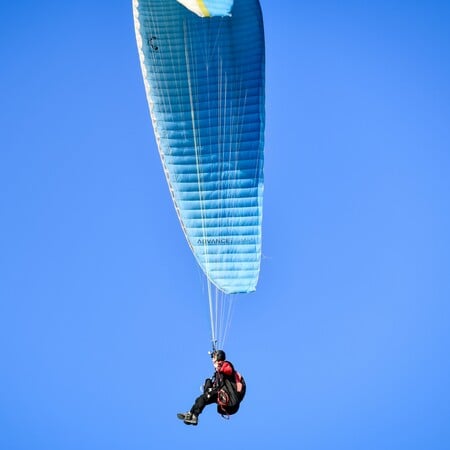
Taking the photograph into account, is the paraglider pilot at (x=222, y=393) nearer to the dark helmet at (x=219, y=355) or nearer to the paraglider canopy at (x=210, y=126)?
the dark helmet at (x=219, y=355)

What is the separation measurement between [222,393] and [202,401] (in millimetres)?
359


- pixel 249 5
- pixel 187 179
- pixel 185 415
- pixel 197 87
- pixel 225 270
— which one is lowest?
pixel 185 415

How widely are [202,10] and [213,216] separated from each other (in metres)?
4.35

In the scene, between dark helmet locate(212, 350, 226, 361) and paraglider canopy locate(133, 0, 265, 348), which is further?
paraglider canopy locate(133, 0, 265, 348)

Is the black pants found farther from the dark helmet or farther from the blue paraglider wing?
the blue paraglider wing

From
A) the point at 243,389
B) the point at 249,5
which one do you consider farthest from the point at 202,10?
the point at 243,389

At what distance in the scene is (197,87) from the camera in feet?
72.0

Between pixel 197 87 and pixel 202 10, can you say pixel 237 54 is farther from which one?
pixel 202 10

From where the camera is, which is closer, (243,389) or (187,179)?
(243,389)

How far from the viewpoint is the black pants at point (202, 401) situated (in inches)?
783

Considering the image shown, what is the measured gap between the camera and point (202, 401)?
65.6ft

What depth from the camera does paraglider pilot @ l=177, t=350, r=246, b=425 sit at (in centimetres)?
1984

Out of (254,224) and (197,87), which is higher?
(197,87)

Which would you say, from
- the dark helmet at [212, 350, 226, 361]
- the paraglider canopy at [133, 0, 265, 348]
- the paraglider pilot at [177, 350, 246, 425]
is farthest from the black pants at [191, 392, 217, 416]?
the paraglider canopy at [133, 0, 265, 348]
